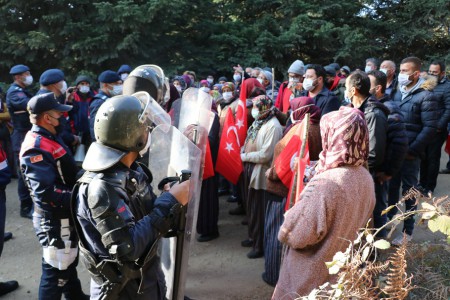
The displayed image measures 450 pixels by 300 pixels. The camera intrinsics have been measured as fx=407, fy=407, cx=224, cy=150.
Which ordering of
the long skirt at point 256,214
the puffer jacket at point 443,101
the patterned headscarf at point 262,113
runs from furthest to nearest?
the puffer jacket at point 443,101, the long skirt at point 256,214, the patterned headscarf at point 262,113

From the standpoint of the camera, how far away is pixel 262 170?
4.67 metres

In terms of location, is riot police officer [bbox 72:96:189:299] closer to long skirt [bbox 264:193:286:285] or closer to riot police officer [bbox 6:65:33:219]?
long skirt [bbox 264:193:286:285]

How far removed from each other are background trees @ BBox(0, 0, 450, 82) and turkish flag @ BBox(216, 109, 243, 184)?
833 cm

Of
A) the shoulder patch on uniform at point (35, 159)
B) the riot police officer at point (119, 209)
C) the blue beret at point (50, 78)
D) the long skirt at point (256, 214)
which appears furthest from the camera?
the blue beret at point (50, 78)

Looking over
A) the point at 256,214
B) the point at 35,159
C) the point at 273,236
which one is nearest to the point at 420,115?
the point at 256,214

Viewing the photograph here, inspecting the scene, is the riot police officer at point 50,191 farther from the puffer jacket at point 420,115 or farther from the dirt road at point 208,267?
the puffer jacket at point 420,115

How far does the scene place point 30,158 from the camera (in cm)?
314

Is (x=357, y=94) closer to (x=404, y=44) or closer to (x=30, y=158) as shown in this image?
(x=30, y=158)

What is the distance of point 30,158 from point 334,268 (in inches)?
102

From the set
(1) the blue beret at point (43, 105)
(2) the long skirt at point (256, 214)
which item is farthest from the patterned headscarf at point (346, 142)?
(2) the long skirt at point (256, 214)

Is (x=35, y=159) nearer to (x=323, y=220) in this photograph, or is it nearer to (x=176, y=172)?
(x=176, y=172)

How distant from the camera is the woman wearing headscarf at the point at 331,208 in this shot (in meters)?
2.33

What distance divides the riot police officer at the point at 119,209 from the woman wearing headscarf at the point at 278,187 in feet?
5.95

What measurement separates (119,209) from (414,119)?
4.67 m
